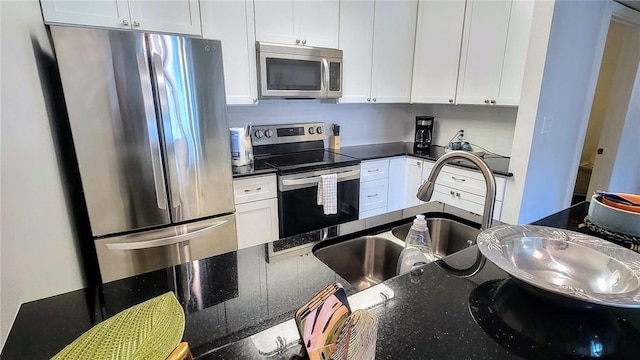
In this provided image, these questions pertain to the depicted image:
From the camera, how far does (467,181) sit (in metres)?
2.51

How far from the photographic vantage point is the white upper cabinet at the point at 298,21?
2.29 metres

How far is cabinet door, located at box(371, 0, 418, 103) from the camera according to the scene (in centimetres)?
281

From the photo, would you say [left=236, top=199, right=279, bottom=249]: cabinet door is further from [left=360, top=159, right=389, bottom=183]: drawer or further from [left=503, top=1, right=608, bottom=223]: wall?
[left=503, top=1, right=608, bottom=223]: wall

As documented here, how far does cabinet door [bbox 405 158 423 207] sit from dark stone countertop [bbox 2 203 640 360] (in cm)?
200

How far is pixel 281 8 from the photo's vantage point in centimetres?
232

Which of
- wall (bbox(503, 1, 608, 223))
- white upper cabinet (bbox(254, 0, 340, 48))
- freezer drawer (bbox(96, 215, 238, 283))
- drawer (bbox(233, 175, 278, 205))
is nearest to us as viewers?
freezer drawer (bbox(96, 215, 238, 283))

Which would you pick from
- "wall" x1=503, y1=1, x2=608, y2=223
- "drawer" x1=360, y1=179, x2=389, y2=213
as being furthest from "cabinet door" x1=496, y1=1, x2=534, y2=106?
"drawer" x1=360, y1=179, x2=389, y2=213

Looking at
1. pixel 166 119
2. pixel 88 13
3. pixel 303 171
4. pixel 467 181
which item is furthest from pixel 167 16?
pixel 467 181

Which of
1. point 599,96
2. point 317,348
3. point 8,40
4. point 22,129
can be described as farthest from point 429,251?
point 599,96

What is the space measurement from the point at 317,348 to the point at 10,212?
1.12 metres

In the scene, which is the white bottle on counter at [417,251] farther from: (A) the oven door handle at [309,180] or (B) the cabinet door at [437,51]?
(B) the cabinet door at [437,51]

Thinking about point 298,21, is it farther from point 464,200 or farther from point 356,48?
point 464,200

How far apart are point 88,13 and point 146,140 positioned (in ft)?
2.60

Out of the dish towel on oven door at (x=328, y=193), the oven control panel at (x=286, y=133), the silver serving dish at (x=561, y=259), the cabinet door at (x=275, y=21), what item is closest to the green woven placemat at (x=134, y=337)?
the silver serving dish at (x=561, y=259)
